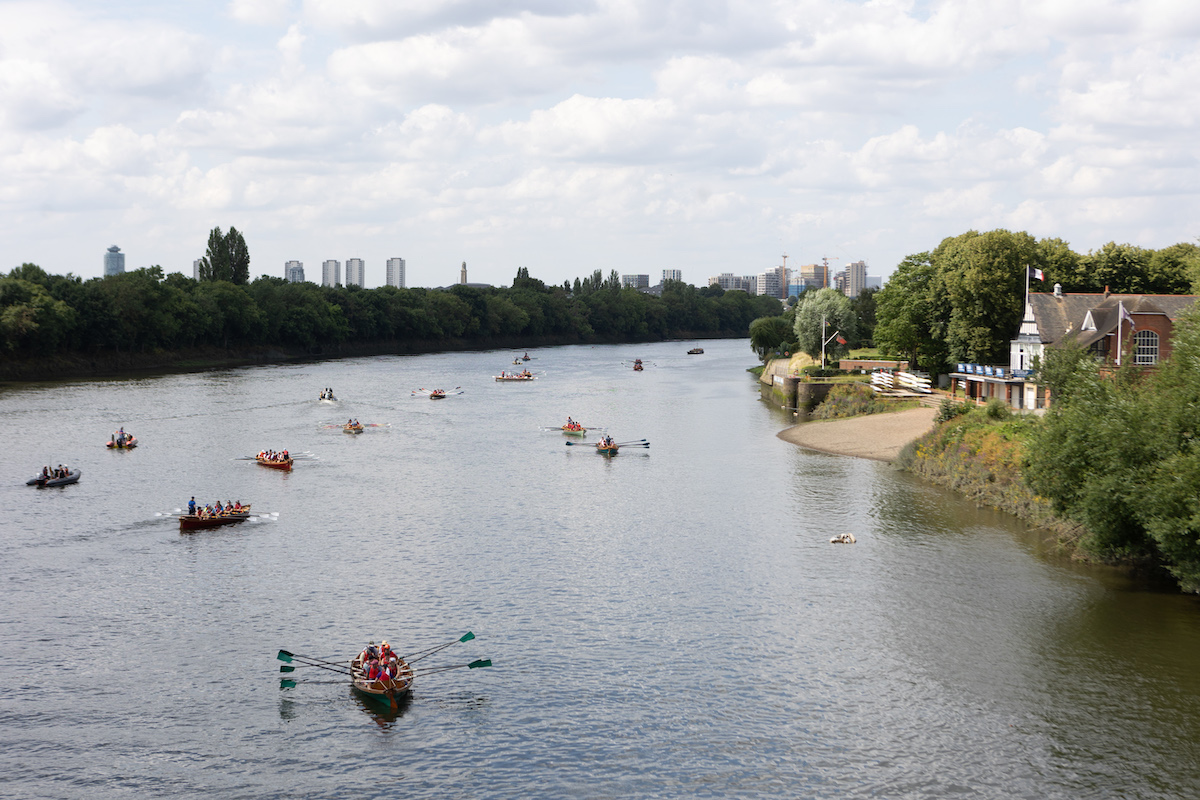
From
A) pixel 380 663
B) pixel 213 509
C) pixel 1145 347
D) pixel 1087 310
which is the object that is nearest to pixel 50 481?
pixel 213 509

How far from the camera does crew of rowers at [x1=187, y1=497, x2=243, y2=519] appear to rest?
182 feet

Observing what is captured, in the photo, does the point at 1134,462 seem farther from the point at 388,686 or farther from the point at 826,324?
the point at 826,324

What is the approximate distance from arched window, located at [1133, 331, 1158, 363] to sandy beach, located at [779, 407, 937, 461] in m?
14.9

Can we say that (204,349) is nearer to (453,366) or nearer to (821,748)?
(453,366)

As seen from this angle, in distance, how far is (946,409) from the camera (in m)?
71.6

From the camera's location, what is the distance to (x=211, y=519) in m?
55.2

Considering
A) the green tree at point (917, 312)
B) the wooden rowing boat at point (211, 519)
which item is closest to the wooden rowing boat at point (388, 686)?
the wooden rowing boat at point (211, 519)

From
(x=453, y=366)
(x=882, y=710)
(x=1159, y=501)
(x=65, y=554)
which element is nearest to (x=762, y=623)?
(x=882, y=710)

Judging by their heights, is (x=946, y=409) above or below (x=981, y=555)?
above

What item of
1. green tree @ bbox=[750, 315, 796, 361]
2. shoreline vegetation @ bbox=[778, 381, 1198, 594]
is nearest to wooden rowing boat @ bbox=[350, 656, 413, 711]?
shoreline vegetation @ bbox=[778, 381, 1198, 594]

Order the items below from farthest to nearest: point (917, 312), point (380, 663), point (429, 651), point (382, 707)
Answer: point (917, 312) < point (429, 651) < point (380, 663) < point (382, 707)

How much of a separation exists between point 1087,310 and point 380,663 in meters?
67.1

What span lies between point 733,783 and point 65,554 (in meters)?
36.6

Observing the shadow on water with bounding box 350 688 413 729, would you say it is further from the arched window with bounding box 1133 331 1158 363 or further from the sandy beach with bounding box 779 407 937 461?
the arched window with bounding box 1133 331 1158 363
